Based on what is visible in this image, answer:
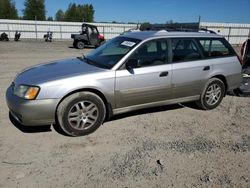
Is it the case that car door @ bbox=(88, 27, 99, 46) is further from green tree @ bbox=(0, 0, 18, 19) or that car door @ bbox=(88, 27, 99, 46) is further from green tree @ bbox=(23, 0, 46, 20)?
green tree @ bbox=(23, 0, 46, 20)

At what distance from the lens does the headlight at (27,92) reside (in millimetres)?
3754

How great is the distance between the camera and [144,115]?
5.13 metres

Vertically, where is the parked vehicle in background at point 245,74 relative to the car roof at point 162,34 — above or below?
below

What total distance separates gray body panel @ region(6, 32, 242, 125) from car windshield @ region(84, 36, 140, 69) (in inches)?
4.9

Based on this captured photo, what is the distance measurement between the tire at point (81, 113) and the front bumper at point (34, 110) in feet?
0.41

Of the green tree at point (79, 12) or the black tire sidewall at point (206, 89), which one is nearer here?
the black tire sidewall at point (206, 89)

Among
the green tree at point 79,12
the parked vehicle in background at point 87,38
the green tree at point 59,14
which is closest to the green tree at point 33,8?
the green tree at point 79,12

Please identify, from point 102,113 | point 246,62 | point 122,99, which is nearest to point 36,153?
point 102,113

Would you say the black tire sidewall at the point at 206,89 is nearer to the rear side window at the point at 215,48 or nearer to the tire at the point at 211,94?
the tire at the point at 211,94

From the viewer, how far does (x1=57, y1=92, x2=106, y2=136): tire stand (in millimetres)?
3955

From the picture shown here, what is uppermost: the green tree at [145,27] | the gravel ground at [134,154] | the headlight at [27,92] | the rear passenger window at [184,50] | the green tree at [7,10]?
the green tree at [7,10]

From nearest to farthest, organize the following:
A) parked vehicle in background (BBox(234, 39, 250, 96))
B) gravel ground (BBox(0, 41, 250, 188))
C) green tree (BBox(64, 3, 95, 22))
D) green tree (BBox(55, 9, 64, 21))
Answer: gravel ground (BBox(0, 41, 250, 188)), parked vehicle in background (BBox(234, 39, 250, 96)), green tree (BBox(64, 3, 95, 22)), green tree (BBox(55, 9, 64, 21))

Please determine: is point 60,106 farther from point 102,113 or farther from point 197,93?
point 197,93

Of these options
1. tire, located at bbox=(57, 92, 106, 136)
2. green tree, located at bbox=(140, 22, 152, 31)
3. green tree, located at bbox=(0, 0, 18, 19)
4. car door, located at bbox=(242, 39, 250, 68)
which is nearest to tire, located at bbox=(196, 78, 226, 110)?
tire, located at bbox=(57, 92, 106, 136)
